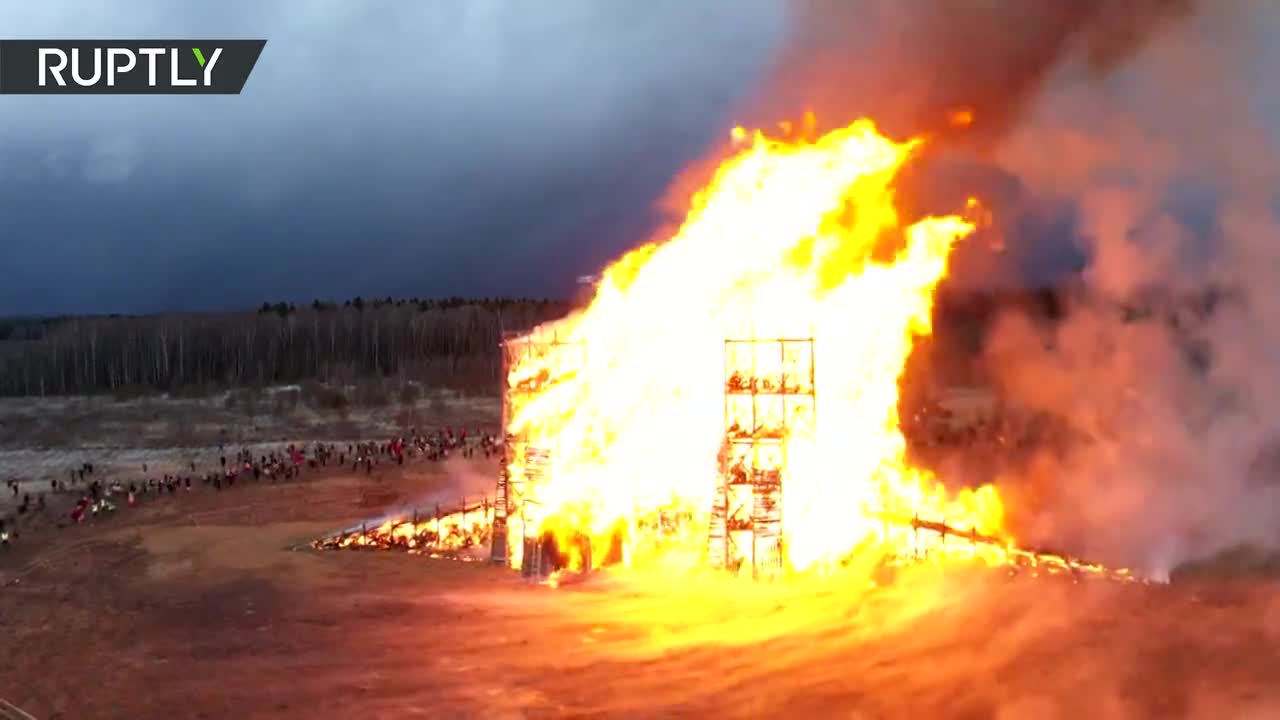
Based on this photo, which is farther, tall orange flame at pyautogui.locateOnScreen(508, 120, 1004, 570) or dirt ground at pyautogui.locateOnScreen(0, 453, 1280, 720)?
tall orange flame at pyautogui.locateOnScreen(508, 120, 1004, 570)

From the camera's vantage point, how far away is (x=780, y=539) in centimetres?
2158

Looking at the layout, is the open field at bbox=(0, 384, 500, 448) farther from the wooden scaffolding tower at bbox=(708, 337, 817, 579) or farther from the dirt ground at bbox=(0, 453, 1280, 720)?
the wooden scaffolding tower at bbox=(708, 337, 817, 579)

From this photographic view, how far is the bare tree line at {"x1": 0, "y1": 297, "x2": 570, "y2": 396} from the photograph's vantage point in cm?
8788

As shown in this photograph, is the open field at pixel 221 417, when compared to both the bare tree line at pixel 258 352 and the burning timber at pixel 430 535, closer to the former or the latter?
the bare tree line at pixel 258 352

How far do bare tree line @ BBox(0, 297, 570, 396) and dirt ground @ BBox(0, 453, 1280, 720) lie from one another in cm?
5757

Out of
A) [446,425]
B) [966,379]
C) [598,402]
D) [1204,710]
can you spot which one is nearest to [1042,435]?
[598,402]

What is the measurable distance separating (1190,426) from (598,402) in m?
14.9

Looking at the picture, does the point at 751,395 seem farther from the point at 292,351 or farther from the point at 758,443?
the point at 292,351

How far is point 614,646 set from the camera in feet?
57.2

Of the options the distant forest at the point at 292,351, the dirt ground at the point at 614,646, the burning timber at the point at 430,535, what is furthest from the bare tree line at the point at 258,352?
the dirt ground at the point at 614,646

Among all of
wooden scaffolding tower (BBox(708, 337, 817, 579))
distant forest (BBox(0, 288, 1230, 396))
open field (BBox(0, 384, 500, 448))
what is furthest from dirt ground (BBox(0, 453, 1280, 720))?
distant forest (BBox(0, 288, 1230, 396))

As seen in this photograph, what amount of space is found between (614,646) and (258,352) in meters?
92.1

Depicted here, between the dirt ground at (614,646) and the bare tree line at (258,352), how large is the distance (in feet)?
189

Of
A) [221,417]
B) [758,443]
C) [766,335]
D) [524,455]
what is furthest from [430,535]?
[221,417]
